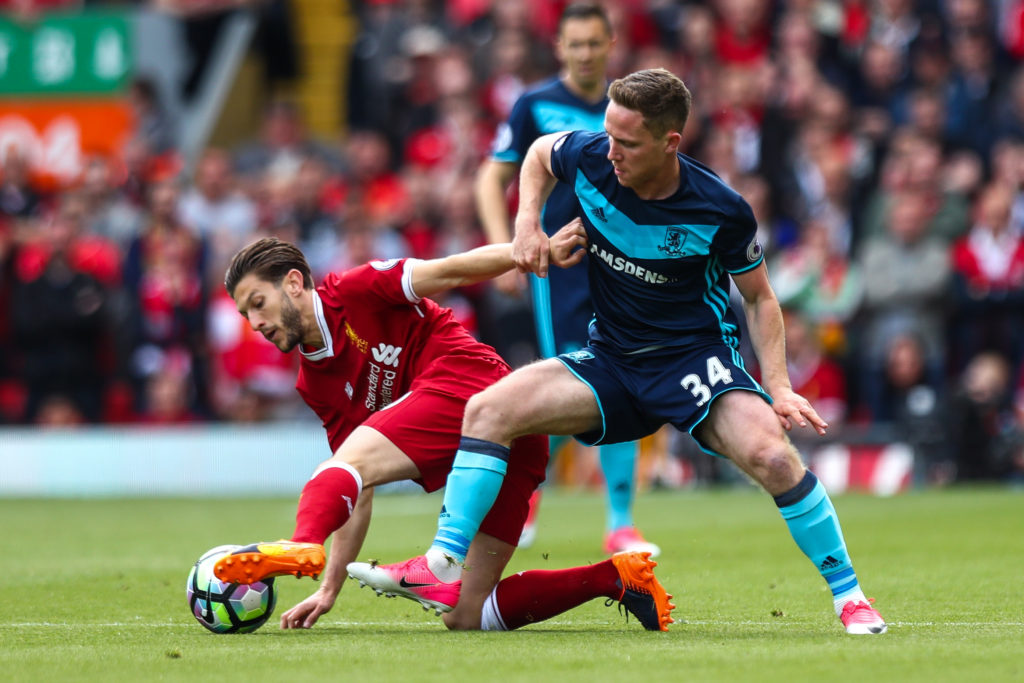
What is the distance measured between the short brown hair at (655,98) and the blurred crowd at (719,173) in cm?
811

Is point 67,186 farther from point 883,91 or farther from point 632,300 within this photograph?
point 632,300

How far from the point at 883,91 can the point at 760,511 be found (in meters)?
4.89

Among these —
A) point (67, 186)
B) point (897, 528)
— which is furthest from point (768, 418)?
point (67, 186)

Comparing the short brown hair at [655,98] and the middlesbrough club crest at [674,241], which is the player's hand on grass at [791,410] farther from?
the short brown hair at [655,98]

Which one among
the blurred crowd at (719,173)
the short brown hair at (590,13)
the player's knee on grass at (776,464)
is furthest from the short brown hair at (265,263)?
the blurred crowd at (719,173)

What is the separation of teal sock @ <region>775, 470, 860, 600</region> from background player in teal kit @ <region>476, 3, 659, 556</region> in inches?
115

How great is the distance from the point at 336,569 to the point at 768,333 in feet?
6.28

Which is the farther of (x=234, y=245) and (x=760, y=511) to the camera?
(x=234, y=245)

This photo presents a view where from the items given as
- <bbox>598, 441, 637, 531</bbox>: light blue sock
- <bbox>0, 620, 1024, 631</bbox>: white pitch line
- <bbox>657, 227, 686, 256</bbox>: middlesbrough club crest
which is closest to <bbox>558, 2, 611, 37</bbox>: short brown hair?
<bbox>598, 441, 637, 531</bbox>: light blue sock

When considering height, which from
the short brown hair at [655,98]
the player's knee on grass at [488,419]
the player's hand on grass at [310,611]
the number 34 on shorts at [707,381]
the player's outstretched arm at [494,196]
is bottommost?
the player's hand on grass at [310,611]

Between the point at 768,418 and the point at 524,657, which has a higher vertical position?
the point at 768,418

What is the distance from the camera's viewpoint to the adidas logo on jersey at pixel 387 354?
6.41 meters

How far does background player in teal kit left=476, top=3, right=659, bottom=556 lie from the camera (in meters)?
8.81

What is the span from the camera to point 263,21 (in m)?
20.8
